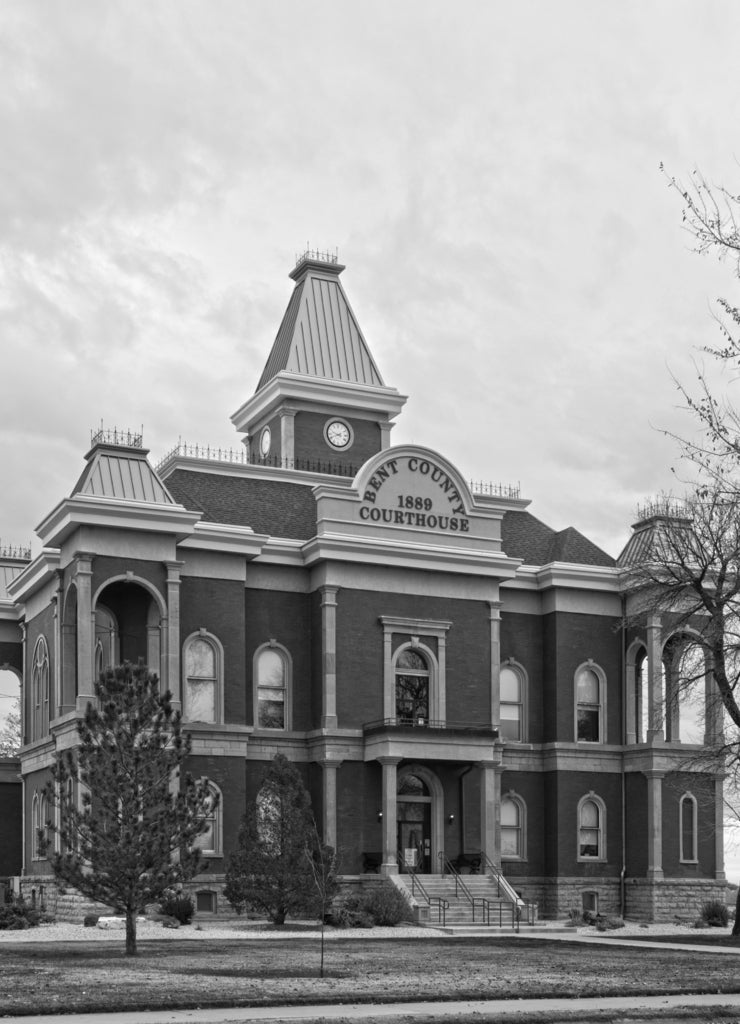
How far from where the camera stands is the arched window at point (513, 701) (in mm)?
51531

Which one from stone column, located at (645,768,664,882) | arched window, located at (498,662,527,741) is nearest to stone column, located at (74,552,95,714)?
arched window, located at (498,662,527,741)

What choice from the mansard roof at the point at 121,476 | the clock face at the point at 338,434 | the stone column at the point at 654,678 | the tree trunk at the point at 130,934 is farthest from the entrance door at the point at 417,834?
the tree trunk at the point at 130,934

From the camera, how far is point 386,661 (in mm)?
48062

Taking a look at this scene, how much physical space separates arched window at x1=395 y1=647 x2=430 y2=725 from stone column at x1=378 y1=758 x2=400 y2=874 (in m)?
2.88

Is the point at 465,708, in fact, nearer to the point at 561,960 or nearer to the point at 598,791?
the point at 598,791

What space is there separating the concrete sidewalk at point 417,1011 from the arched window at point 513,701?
30196 millimetres

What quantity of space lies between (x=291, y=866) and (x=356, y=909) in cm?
426

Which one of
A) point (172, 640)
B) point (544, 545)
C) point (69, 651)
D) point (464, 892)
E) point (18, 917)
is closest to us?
point (18, 917)

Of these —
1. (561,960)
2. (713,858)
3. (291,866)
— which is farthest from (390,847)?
(561,960)

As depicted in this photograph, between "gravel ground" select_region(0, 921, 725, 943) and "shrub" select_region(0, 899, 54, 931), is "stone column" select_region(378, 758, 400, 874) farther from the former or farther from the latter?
"shrub" select_region(0, 899, 54, 931)

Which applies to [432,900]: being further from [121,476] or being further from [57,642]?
[121,476]

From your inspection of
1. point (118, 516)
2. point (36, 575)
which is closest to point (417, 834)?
point (118, 516)

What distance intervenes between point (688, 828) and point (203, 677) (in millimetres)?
17959

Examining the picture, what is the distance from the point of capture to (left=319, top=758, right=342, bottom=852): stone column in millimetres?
45781
